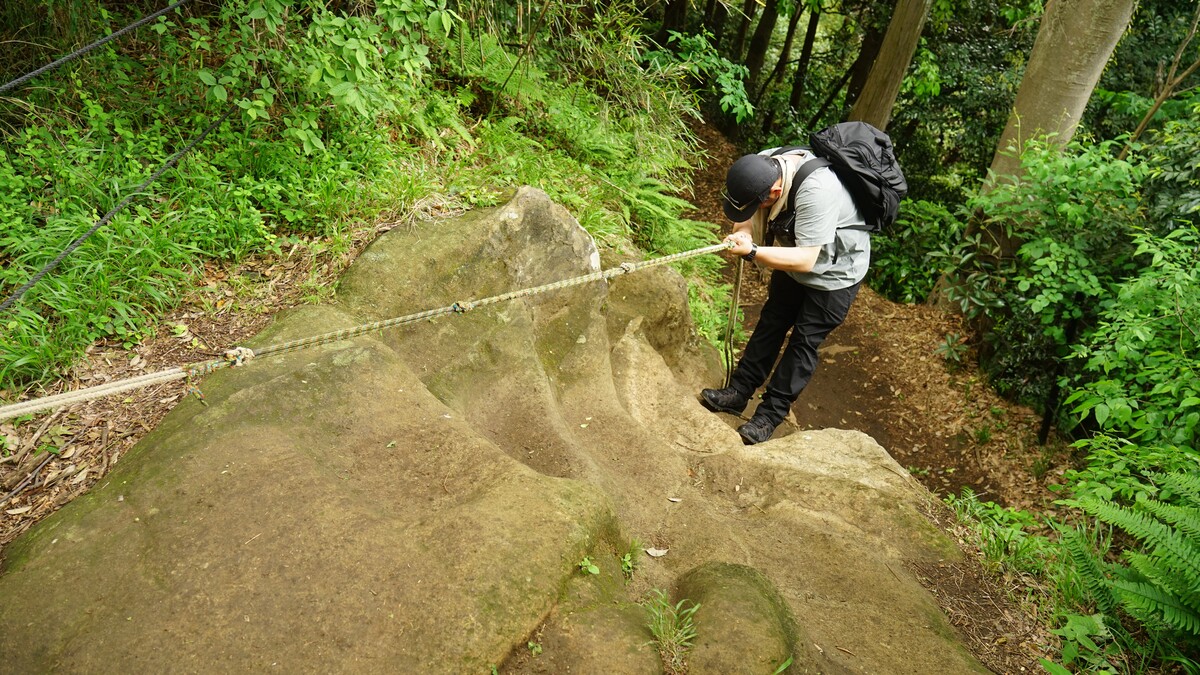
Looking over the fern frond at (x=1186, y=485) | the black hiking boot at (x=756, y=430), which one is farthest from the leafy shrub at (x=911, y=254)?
the fern frond at (x=1186, y=485)

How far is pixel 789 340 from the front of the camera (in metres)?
5.74

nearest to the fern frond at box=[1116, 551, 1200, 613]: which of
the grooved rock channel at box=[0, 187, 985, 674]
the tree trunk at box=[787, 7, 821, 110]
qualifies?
the grooved rock channel at box=[0, 187, 985, 674]

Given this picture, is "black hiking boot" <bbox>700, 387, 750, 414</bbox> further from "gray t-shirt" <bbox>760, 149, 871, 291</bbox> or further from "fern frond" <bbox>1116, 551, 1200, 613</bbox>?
"fern frond" <bbox>1116, 551, 1200, 613</bbox>

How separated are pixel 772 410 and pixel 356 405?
3.63 meters

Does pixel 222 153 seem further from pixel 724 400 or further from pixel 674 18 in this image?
pixel 674 18

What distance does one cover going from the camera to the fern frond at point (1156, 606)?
10.8 ft

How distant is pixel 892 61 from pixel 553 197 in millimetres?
7602

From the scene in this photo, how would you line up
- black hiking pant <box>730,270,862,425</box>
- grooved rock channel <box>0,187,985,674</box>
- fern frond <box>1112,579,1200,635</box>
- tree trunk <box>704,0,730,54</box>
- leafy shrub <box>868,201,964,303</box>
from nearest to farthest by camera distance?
grooved rock channel <box>0,187,985,674</box>
fern frond <box>1112,579,1200,635</box>
black hiking pant <box>730,270,862,425</box>
leafy shrub <box>868,201,964,303</box>
tree trunk <box>704,0,730,54</box>

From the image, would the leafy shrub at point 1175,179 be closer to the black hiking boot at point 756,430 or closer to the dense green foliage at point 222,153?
the black hiking boot at point 756,430

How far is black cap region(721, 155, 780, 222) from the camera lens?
4793 mm

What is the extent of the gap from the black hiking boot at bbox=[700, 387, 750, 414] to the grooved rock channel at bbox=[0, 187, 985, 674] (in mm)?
995

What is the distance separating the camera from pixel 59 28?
4824 mm

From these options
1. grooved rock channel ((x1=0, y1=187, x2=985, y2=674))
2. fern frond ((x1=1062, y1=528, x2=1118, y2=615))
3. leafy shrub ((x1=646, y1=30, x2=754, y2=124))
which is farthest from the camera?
leafy shrub ((x1=646, y1=30, x2=754, y2=124))

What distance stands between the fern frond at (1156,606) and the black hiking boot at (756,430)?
2638 millimetres
